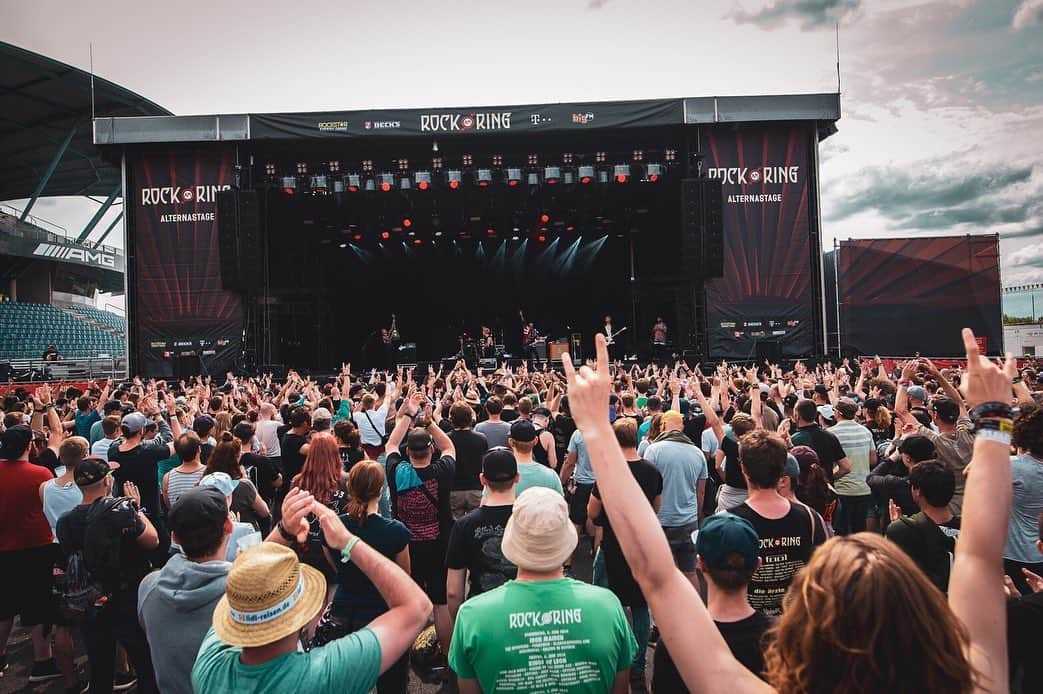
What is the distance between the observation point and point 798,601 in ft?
3.35

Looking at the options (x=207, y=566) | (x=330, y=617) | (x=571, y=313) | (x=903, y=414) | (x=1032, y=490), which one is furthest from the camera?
(x=571, y=313)

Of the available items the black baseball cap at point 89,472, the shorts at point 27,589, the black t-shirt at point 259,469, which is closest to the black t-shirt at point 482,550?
the black baseball cap at point 89,472

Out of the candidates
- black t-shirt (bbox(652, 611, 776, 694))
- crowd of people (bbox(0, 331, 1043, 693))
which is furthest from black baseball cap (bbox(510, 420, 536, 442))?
black t-shirt (bbox(652, 611, 776, 694))

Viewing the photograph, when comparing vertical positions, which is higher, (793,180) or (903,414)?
(793,180)

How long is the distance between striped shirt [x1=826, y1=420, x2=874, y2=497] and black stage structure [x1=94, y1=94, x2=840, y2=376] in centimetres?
1198

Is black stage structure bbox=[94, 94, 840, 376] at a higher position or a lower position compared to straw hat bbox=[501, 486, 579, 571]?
higher

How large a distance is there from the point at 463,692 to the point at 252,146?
18654 millimetres

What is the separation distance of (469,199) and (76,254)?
31985mm

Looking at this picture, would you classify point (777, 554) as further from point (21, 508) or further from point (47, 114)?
point (47, 114)

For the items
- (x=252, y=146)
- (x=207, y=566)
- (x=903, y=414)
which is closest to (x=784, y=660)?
(x=207, y=566)

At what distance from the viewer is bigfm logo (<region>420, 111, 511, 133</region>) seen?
16.2m

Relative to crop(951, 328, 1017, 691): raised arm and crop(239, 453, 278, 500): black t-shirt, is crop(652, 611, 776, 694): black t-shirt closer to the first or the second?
crop(951, 328, 1017, 691): raised arm

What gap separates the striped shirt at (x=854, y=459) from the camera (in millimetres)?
4555

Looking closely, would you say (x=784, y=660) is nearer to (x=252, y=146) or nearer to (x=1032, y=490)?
(x=1032, y=490)
